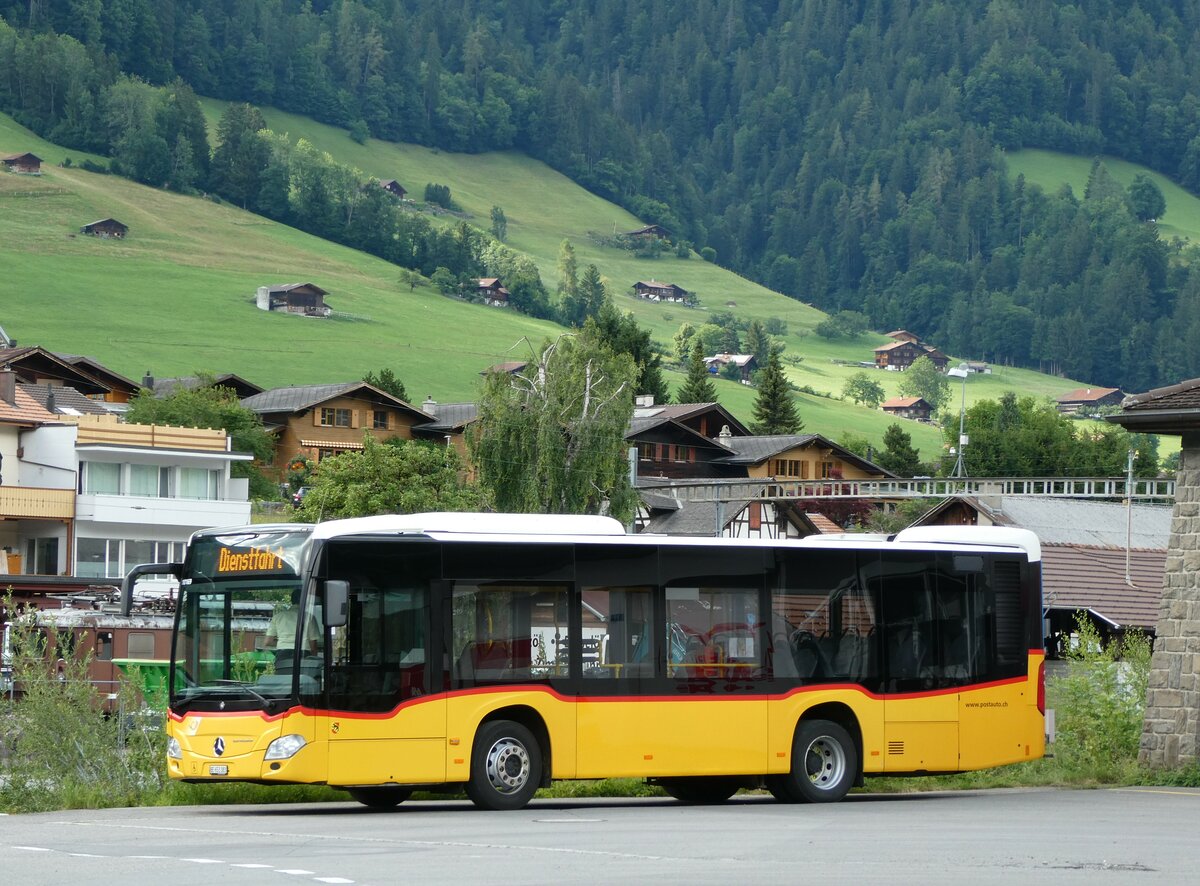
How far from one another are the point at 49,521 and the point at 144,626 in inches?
1037

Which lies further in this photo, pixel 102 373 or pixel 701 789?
pixel 102 373

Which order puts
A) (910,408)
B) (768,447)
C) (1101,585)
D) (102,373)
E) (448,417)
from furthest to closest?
(910,408) < (448,417) < (768,447) < (102,373) < (1101,585)

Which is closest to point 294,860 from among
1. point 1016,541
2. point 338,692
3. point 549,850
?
point 549,850

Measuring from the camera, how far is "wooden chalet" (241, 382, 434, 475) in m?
111

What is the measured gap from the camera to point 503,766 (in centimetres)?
1898

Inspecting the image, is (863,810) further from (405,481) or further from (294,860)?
(405,481)

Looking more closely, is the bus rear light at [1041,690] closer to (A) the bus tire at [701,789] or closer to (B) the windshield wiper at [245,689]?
(A) the bus tire at [701,789]

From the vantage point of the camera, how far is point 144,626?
147 ft

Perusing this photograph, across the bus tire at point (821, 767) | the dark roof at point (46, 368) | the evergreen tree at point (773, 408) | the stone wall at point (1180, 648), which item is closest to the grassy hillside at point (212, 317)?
the evergreen tree at point (773, 408)

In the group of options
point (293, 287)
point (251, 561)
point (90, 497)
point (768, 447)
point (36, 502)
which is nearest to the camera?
point (251, 561)

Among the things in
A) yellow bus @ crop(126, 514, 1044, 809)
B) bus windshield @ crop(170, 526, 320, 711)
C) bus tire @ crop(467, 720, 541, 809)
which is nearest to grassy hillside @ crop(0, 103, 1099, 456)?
yellow bus @ crop(126, 514, 1044, 809)

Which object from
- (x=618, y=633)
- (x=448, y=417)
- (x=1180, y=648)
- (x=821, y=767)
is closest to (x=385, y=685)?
(x=618, y=633)

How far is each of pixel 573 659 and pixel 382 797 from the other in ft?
8.67

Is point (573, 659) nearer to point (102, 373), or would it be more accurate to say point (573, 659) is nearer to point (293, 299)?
point (102, 373)
